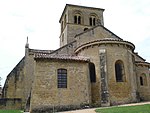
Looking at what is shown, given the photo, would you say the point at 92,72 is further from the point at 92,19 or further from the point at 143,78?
the point at 92,19

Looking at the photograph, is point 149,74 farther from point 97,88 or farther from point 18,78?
point 18,78

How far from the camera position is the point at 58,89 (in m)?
20.2

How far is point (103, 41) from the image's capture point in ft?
73.8

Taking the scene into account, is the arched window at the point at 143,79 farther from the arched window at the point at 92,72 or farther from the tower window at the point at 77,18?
the tower window at the point at 77,18

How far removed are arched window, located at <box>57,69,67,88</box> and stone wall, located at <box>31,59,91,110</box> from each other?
0.30m

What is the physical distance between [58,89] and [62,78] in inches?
47.2

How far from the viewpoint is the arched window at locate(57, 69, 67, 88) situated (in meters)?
20.5

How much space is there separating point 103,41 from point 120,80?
4.57m

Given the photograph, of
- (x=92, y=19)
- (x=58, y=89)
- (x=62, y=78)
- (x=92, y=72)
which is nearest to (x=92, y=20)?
(x=92, y=19)

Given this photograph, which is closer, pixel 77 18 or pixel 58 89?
pixel 58 89

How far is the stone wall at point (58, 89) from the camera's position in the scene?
19.5m

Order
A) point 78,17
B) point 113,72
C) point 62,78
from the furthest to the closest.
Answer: point 78,17 < point 113,72 < point 62,78

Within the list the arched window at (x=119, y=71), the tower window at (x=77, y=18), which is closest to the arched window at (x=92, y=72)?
the arched window at (x=119, y=71)

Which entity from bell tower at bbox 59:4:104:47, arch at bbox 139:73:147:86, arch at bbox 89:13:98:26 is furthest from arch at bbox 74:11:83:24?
arch at bbox 139:73:147:86
